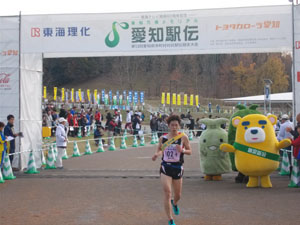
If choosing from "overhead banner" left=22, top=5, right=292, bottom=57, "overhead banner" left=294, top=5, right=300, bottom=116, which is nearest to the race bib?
"overhead banner" left=294, top=5, right=300, bottom=116

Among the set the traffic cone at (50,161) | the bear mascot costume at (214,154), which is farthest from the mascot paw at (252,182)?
the traffic cone at (50,161)

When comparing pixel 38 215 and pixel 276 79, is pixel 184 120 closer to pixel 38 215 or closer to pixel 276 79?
pixel 38 215

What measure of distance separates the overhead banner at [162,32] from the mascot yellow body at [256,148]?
3.07 metres

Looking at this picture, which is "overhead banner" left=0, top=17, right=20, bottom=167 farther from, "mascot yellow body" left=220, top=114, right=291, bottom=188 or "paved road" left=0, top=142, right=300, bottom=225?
"mascot yellow body" left=220, top=114, right=291, bottom=188

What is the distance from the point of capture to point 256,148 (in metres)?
11.1

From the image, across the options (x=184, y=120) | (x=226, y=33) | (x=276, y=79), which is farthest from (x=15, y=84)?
(x=276, y=79)

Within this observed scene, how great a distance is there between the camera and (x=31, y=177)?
14.2m

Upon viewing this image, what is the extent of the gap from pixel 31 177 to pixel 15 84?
305 centimetres

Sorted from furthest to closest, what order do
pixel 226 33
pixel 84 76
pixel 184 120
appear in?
pixel 84 76 < pixel 184 120 < pixel 226 33

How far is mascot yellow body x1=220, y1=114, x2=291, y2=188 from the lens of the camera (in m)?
11.1

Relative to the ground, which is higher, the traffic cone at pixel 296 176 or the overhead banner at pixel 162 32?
the overhead banner at pixel 162 32

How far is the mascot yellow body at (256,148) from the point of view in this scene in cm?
1108

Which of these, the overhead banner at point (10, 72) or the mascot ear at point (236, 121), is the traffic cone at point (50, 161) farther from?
the mascot ear at point (236, 121)

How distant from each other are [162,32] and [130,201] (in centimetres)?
600
